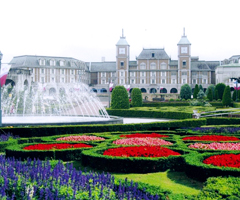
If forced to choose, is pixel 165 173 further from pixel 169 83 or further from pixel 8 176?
pixel 169 83

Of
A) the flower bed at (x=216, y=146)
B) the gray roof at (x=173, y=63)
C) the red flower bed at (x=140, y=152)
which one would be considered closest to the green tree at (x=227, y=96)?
the flower bed at (x=216, y=146)

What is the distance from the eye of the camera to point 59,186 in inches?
163

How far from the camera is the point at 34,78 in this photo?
64.1 meters

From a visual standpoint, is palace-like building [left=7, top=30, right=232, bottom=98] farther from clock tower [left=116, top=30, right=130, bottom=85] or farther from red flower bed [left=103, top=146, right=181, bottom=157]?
red flower bed [left=103, top=146, right=181, bottom=157]

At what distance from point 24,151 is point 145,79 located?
6232cm

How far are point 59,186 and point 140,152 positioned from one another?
3.42m

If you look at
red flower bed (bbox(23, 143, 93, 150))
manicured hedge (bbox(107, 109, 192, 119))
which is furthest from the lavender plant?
manicured hedge (bbox(107, 109, 192, 119))

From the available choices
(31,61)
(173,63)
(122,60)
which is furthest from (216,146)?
(173,63)

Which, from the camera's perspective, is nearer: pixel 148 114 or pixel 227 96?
pixel 148 114

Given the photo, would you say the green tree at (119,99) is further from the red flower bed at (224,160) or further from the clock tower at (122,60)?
the clock tower at (122,60)

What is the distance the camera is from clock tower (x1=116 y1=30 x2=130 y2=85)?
6794 centimetres

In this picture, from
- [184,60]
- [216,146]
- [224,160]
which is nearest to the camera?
[224,160]

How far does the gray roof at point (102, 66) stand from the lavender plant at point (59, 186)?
224 feet

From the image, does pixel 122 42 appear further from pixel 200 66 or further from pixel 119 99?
pixel 119 99
